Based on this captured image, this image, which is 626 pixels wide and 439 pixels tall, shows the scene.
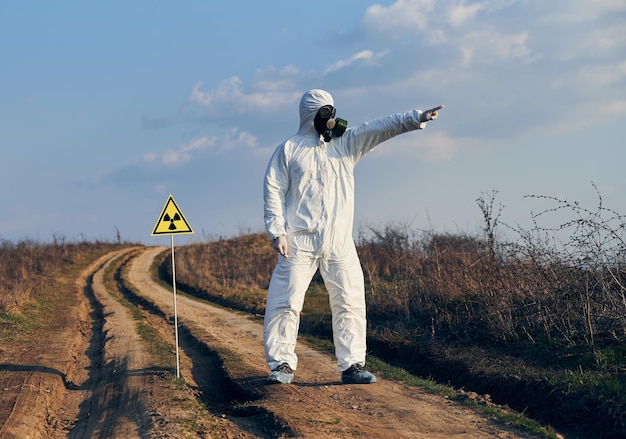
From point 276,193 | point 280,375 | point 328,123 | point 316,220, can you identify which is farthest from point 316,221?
point 280,375

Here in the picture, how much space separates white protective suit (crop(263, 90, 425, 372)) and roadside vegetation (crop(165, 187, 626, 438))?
5.67 feet

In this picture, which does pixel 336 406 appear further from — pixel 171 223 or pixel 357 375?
pixel 171 223

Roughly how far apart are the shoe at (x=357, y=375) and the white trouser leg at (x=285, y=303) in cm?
76

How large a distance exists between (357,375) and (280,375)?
3.16 feet

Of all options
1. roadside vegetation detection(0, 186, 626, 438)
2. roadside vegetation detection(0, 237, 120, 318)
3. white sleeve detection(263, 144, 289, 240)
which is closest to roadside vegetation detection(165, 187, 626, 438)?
roadside vegetation detection(0, 186, 626, 438)

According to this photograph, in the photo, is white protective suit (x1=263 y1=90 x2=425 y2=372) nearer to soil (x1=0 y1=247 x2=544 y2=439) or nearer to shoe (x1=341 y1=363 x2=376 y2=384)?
shoe (x1=341 y1=363 x2=376 y2=384)

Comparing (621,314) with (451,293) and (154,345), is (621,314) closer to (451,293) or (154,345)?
(451,293)

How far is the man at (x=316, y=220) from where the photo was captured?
28.4 feet

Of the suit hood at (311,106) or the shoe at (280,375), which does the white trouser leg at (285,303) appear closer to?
the shoe at (280,375)

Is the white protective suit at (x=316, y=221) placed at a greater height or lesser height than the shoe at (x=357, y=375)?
greater

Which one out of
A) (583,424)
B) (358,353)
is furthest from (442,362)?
(583,424)

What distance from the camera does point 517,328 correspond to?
10930mm

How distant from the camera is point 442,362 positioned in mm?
10805

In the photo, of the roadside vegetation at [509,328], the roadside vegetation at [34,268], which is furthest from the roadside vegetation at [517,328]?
the roadside vegetation at [34,268]
